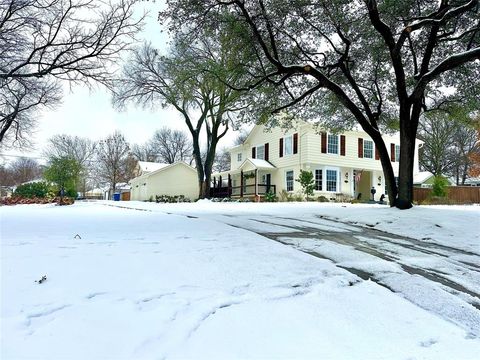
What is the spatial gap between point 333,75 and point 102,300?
1152cm

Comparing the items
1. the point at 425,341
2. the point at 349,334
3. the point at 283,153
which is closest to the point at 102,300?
the point at 349,334

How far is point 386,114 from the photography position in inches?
536

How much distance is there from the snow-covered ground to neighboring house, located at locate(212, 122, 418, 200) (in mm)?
17167

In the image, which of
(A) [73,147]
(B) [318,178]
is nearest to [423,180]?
(B) [318,178]

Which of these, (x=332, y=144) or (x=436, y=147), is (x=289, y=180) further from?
(x=436, y=147)

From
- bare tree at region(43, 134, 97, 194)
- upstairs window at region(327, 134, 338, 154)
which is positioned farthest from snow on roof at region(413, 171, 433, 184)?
bare tree at region(43, 134, 97, 194)

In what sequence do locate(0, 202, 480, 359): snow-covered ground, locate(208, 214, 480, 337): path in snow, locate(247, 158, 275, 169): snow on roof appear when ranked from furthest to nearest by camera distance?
locate(247, 158, 275, 169): snow on roof, locate(208, 214, 480, 337): path in snow, locate(0, 202, 480, 359): snow-covered ground

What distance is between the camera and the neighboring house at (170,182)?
31861mm

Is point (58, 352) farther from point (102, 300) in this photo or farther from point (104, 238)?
point (104, 238)

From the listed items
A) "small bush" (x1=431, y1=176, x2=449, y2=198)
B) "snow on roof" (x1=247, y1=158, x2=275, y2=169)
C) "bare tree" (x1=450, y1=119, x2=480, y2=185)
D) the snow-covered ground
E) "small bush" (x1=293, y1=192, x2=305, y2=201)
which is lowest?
the snow-covered ground

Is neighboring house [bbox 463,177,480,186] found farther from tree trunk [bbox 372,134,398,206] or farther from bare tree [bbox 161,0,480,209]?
tree trunk [bbox 372,134,398,206]

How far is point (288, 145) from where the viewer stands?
2394cm

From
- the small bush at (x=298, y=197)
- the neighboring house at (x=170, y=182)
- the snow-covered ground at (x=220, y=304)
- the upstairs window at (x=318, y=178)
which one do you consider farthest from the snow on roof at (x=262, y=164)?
Result: the snow-covered ground at (x=220, y=304)

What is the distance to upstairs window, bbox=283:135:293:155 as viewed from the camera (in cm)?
2361
